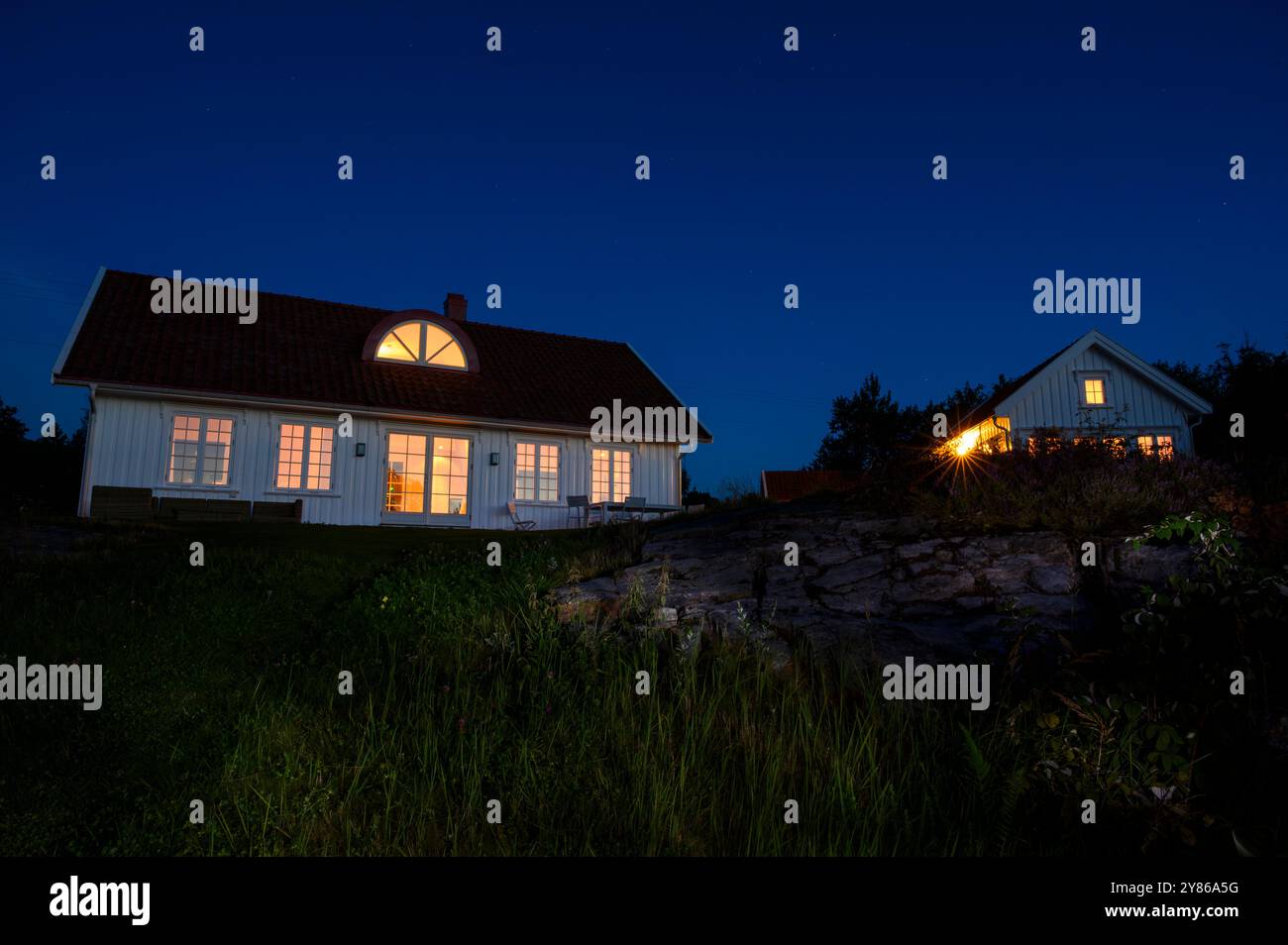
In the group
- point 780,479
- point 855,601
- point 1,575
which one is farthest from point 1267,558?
point 780,479

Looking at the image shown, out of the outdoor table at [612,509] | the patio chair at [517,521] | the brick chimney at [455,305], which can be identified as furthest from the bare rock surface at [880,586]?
the brick chimney at [455,305]

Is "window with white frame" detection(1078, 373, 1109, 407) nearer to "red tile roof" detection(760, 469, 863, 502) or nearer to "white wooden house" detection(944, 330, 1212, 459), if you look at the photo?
"white wooden house" detection(944, 330, 1212, 459)

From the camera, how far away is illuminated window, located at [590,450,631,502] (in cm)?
1992

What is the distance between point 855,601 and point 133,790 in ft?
16.7

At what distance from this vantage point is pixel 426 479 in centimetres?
1841

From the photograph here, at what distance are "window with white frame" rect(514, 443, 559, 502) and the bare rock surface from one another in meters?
11.0

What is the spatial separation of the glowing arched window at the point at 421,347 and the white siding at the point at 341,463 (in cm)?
225

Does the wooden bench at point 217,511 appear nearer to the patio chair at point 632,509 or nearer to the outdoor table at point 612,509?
the outdoor table at point 612,509

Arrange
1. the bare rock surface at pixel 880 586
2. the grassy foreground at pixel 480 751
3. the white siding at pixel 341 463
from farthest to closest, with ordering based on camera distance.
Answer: the white siding at pixel 341 463
the bare rock surface at pixel 880 586
the grassy foreground at pixel 480 751

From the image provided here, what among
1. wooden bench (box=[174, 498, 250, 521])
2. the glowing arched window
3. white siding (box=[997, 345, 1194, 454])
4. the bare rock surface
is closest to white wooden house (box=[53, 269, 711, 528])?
the glowing arched window

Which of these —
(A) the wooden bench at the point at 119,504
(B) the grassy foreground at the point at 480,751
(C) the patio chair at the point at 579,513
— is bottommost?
(B) the grassy foreground at the point at 480,751

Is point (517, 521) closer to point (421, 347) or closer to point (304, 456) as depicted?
point (304, 456)

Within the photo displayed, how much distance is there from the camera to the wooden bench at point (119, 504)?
14.5 meters

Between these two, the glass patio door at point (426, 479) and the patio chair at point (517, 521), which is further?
the patio chair at point (517, 521)
